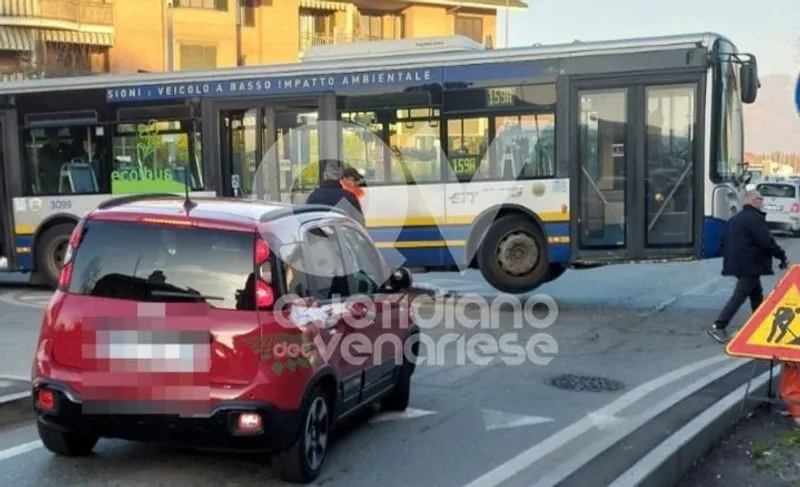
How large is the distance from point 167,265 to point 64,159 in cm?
1072

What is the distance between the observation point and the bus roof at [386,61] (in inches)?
469

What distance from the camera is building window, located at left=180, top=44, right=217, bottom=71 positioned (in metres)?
39.1

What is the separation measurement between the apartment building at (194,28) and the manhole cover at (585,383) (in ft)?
93.5

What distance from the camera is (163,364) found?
16.8ft

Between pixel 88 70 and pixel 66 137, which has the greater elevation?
pixel 88 70

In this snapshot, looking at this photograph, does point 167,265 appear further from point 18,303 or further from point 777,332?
point 18,303

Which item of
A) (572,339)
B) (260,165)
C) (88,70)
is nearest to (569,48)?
(572,339)

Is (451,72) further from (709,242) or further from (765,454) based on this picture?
(765,454)

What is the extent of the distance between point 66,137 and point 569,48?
8324 mm

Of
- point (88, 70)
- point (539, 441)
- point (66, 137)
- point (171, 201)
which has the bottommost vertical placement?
point (539, 441)

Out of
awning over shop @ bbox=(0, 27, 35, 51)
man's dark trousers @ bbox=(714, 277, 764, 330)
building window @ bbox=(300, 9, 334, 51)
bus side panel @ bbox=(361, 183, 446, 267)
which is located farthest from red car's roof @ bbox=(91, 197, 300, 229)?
building window @ bbox=(300, 9, 334, 51)

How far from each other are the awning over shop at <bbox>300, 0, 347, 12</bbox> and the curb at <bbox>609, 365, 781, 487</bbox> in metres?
37.7

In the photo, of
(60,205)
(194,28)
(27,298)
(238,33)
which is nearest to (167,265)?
(27,298)

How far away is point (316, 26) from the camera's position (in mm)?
44062
